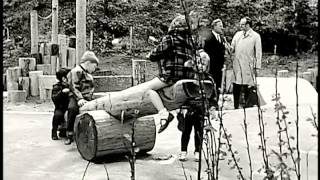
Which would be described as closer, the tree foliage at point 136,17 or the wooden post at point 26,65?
the wooden post at point 26,65

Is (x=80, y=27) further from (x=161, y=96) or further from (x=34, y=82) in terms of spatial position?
(x=161, y=96)

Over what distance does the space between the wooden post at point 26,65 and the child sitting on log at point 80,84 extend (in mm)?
3325

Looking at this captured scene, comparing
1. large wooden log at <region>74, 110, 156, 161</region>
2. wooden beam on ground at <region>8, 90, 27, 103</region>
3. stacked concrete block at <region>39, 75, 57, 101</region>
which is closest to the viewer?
large wooden log at <region>74, 110, 156, 161</region>

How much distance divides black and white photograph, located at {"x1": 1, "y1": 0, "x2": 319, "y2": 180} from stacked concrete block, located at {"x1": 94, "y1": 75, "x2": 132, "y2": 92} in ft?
0.06

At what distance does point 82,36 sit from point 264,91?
2.40 metres

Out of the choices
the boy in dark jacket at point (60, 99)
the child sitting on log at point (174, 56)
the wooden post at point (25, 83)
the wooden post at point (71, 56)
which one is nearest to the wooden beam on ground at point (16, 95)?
the wooden post at point (25, 83)

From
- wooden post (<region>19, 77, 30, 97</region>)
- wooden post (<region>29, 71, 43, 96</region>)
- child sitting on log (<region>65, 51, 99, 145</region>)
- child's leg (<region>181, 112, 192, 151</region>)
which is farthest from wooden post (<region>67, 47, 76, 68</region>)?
child's leg (<region>181, 112, 192, 151</region>)

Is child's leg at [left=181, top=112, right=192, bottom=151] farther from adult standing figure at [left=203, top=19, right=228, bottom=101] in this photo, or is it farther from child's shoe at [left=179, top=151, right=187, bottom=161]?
adult standing figure at [left=203, top=19, right=228, bottom=101]

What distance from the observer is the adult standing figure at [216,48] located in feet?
16.0

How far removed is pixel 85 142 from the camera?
3.78m

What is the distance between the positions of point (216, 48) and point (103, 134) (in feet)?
5.25

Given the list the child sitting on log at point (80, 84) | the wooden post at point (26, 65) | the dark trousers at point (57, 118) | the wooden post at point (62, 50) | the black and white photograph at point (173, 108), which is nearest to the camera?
the black and white photograph at point (173, 108)

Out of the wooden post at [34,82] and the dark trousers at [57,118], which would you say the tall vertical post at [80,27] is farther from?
the dark trousers at [57,118]

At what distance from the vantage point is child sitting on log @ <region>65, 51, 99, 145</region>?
4.17 metres
